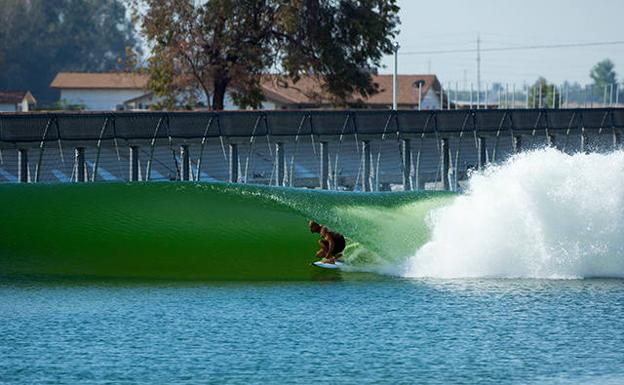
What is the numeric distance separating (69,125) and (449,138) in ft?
40.9

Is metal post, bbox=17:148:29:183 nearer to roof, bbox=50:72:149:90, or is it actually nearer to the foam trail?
the foam trail

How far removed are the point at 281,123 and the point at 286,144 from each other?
2287mm

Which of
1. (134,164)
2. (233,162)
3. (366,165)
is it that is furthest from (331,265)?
(366,165)

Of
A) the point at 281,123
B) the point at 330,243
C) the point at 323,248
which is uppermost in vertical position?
the point at 281,123

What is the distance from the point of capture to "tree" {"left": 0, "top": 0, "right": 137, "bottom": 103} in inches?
4961

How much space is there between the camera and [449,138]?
1527 inches

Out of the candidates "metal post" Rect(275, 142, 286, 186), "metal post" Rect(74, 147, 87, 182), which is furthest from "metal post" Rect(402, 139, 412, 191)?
"metal post" Rect(74, 147, 87, 182)

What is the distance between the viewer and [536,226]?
21500 mm

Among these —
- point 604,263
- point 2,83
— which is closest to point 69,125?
point 604,263

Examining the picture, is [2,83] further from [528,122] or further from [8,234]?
[8,234]

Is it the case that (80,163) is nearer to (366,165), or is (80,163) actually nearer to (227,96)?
(366,165)

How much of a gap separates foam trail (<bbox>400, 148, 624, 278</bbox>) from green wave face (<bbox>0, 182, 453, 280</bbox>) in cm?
71

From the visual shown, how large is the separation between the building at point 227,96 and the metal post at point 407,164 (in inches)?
969

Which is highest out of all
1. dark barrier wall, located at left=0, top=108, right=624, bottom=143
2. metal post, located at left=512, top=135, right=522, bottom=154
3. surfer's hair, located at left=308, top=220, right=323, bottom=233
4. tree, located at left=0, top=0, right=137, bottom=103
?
tree, located at left=0, top=0, right=137, bottom=103
